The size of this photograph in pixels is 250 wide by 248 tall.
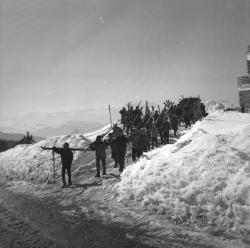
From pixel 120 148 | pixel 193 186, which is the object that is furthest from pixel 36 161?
pixel 193 186

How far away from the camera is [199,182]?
1066 cm

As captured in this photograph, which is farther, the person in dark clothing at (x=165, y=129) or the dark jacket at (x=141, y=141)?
the person in dark clothing at (x=165, y=129)

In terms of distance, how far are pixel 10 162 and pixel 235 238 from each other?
19026 millimetres

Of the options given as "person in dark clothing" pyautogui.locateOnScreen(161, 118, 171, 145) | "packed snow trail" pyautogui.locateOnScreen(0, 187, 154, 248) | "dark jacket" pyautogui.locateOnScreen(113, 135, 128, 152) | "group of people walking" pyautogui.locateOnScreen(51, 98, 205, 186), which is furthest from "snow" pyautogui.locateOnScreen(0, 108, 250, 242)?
"person in dark clothing" pyautogui.locateOnScreen(161, 118, 171, 145)

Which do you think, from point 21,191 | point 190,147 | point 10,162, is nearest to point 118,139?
point 190,147

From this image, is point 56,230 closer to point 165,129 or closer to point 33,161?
point 33,161

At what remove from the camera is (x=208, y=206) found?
372 inches

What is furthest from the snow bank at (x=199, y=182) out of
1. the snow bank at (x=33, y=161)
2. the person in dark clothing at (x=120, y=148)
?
the snow bank at (x=33, y=161)

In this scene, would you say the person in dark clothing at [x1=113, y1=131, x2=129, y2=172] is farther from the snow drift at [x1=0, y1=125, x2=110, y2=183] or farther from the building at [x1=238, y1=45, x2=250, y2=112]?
the building at [x1=238, y1=45, x2=250, y2=112]

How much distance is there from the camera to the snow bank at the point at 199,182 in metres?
9.19

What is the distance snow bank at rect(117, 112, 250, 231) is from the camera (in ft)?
30.1

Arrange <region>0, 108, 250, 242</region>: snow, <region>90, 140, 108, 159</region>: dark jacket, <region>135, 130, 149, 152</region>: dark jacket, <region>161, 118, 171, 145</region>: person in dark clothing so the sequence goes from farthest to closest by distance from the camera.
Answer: <region>161, 118, 171, 145</region>: person in dark clothing, <region>135, 130, 149, 152</region>: dark jacket, <region>90, 140, 108, 159</region>: dark jacket, <region>0, 108, 250, 242</region>: snow

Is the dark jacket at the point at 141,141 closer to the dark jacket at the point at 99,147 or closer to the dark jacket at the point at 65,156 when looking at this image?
the dark jacket at the point at 99,147

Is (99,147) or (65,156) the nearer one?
(65,156)
